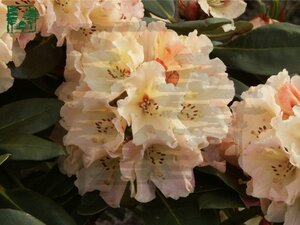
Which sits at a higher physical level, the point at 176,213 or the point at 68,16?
the point at 68,16

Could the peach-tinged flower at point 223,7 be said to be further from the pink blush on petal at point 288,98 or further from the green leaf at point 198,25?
the pink blush on petal at point 288,98

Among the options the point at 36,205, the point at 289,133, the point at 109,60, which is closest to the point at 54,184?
the point at 36,205

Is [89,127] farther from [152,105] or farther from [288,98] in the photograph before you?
[288,98]

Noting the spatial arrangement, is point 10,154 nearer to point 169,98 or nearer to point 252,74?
point 169,98

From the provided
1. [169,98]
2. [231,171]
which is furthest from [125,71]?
[231,171]

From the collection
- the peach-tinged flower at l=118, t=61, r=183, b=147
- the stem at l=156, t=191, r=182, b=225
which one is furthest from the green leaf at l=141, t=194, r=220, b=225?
the peach-tinged flower at l=118, t=61, r=183, b=147

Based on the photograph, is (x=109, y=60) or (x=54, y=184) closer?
(x=109, y=60)

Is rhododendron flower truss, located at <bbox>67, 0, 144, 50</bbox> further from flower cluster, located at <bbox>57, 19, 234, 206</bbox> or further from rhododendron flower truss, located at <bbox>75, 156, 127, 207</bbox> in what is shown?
rhododendron flower truss, located at <bbox>75, 156, 127, 207</bbox>
